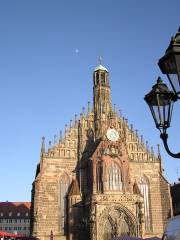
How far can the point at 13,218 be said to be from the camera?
102750mm

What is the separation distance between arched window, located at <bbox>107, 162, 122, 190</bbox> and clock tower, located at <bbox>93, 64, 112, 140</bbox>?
4.98m

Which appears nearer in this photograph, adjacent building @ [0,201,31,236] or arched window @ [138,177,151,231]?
arched window @ [138,177,151,231]

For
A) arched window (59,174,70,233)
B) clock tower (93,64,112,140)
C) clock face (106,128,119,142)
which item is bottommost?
arched window (59,174,70,233)

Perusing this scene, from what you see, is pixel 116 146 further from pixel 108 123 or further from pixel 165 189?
pixel 165 189

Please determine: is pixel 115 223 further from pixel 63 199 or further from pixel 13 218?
pixel 13 218

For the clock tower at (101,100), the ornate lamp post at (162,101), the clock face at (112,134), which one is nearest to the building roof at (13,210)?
the clock tower at (101,100)

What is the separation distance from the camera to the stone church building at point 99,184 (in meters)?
44.1

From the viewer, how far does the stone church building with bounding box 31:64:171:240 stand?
44.1m

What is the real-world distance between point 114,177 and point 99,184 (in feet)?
7.37

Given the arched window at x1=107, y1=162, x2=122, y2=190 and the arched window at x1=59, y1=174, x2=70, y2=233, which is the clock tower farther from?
the arched window at x1=59, y1=174, x2=70, y2=233

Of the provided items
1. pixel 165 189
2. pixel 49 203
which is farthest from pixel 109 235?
pixel 165 189

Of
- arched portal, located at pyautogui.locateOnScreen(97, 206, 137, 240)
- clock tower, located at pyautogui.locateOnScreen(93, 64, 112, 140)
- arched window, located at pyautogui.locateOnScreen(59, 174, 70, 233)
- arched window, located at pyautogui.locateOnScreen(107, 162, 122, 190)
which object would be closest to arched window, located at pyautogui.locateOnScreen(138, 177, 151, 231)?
arched window, located at pyautogui.locateOnScreen(107, 162, 122, 190)

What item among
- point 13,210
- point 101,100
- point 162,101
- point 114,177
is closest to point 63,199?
point 114,177

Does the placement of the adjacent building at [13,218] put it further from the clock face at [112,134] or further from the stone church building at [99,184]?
the clock face at [112,134]
